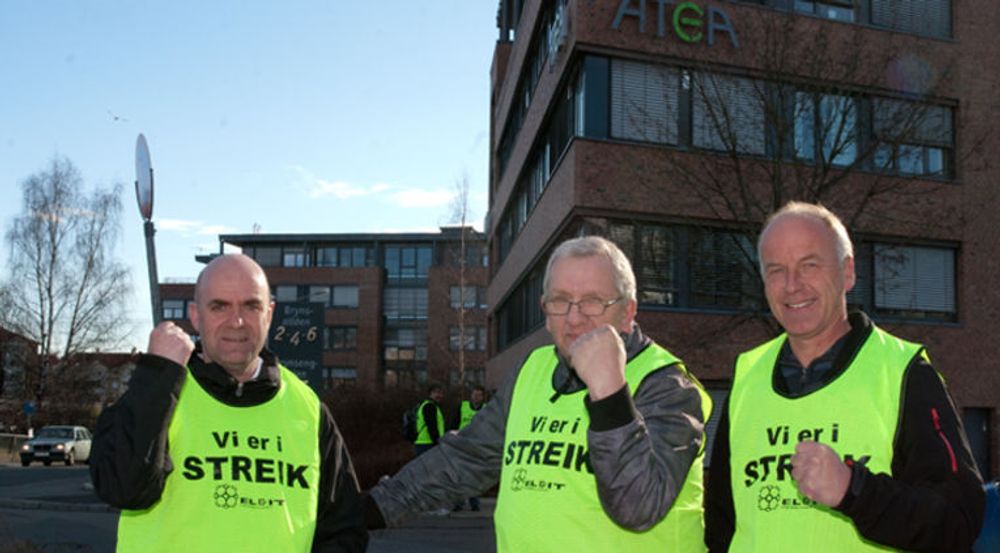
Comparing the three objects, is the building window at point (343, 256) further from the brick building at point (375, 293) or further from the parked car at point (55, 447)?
the parked car at point (55, 447)

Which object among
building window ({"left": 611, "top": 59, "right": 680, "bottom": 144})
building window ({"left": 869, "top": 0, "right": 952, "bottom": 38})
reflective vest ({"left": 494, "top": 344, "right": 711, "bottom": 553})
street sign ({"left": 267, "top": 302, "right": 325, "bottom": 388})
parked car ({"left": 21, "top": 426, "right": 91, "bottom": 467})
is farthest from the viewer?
parked car ({"left": 21, "top": 426, "right": 91, "bottom": 467})

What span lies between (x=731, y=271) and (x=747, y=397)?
1641 cm

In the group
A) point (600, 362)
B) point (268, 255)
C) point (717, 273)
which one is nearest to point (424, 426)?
point (717, 273)

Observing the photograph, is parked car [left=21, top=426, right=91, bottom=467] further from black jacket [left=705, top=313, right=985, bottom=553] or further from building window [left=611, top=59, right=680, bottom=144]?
black jacket [left=705, top=313, right=985, bottom=553]

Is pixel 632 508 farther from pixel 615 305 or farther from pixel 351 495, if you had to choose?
pixel 351 495

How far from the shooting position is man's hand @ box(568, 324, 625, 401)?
2.74m

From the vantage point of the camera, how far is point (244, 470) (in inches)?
136

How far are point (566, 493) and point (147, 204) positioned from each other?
6927mm

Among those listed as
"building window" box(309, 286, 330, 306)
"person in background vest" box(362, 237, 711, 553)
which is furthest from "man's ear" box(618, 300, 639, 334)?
"building window" box(309, 286, 330, 306)

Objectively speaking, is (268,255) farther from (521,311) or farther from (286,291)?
(521,311)

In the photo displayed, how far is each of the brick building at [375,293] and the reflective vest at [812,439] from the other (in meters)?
60.4

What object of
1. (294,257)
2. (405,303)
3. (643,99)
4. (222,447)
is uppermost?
(294,257)

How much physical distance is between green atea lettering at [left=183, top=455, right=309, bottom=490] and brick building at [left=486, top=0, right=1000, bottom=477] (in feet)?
41.3

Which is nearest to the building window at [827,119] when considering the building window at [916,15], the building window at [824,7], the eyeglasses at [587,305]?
the building window at [824,7]
